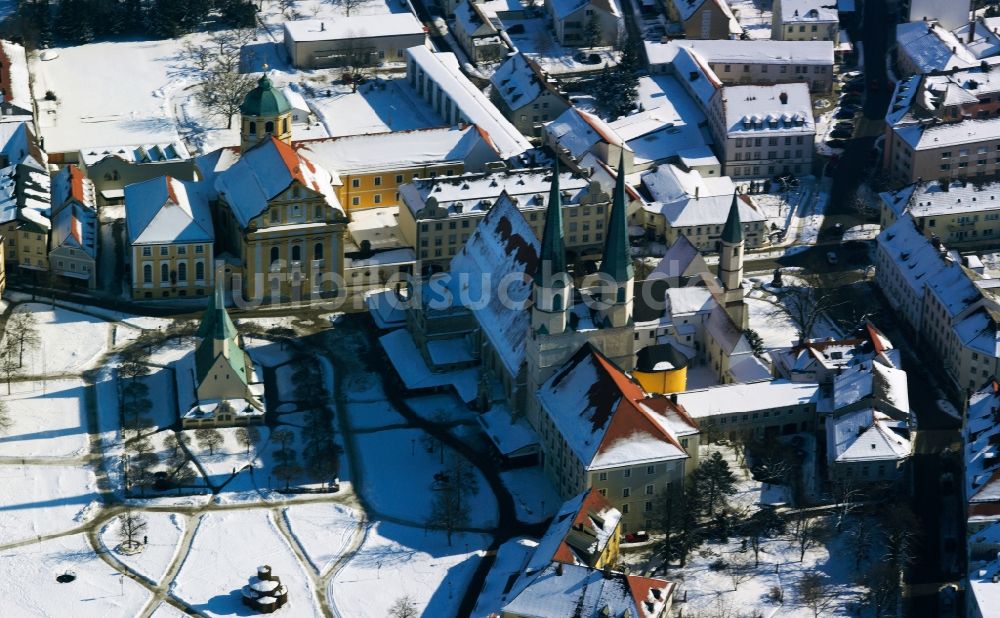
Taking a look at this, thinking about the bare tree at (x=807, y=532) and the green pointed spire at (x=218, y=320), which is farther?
the green pointed spire at (x=218, y=320)

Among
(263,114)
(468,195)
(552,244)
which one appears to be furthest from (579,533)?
(263,114)

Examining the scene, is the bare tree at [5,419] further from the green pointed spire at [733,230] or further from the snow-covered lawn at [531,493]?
the green pointed spire at [733,230]

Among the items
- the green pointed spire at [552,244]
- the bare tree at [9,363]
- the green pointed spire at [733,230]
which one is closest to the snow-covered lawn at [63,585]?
the bare tree at [9,363]

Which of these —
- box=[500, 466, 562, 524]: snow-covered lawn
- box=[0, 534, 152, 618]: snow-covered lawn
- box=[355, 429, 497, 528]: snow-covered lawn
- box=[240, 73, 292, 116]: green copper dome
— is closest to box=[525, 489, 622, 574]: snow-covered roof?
box=[500, 466, 562, 524]: snow-covered lawn

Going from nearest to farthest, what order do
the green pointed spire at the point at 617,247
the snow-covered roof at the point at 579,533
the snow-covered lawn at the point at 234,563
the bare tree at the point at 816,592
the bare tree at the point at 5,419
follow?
the snow-covered roof at the point at 579,533
the bare tree at the point at 816,592
the snow-covered lawn at the point at 234,563
the green pointed spire at the point at 617,247
the bare tree at the point at 5,419

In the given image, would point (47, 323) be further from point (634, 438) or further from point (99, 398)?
point (634, 438)

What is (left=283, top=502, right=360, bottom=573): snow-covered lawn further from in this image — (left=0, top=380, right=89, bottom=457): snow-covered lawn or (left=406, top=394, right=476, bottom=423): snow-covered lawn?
(left=0, top=380, right=89, bottom=457): snow-covered lawn

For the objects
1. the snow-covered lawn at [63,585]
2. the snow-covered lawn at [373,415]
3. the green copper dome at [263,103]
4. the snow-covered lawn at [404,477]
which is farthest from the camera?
the green copper dome at [263,103]
